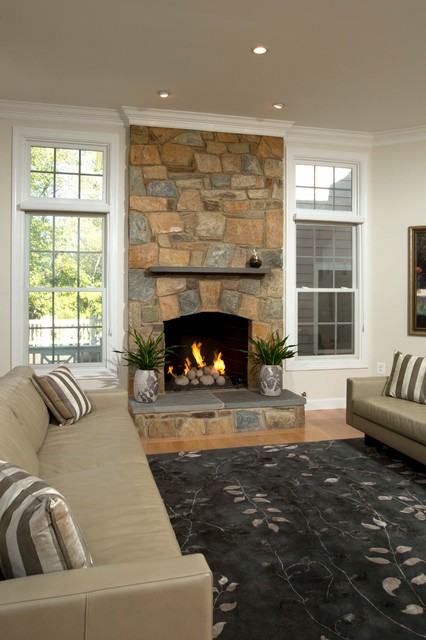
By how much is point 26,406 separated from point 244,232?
3.02 metres

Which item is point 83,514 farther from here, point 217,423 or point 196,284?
point 196,284

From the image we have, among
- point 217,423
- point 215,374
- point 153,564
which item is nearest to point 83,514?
point 153,564

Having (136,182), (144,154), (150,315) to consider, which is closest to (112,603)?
(150,315)

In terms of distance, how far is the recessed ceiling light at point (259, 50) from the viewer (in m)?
3.43

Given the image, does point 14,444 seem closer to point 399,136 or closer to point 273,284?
point 273,284

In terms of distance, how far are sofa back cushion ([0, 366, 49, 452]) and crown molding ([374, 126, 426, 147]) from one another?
172 inches

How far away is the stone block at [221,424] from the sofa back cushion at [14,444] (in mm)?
2316

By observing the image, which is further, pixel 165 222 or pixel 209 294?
pixel 209 294

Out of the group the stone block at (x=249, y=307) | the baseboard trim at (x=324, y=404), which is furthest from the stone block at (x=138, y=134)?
the baseboard trim at (x=324, y=404)

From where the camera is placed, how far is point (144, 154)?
15.5ft

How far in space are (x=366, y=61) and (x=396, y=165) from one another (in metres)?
1.89

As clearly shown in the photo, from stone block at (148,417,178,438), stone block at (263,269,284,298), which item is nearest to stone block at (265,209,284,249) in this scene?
stone block at (263,269,284,298)

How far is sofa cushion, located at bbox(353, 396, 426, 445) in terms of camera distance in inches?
130

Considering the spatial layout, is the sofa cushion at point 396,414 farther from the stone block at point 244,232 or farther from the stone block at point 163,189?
the stone block at point 163,189
